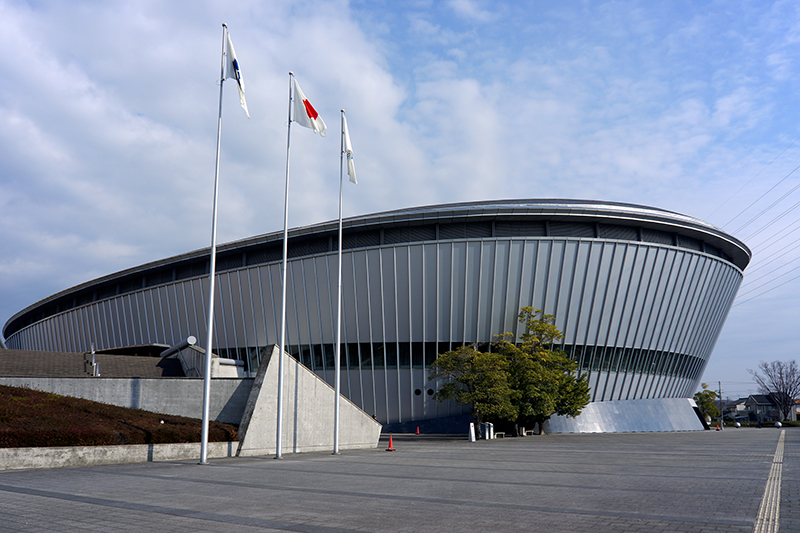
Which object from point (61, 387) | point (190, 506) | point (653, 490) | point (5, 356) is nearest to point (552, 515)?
point (653, 490)

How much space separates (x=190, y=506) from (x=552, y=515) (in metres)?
6.19

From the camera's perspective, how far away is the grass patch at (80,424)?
16219mm

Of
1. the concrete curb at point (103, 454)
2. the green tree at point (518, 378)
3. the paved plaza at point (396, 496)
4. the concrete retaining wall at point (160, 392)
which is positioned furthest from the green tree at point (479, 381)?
the concrete curb at point (103, 454)

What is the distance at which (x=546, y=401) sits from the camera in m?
36.7

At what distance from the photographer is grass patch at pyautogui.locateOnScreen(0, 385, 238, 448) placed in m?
16.2

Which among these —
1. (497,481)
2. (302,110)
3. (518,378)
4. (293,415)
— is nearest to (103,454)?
(293,415)

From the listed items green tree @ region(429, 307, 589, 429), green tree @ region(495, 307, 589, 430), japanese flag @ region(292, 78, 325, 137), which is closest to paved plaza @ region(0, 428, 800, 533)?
japanese flag @ region(292, 78, 325, 137)

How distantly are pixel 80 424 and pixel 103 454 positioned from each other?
124 centimetres

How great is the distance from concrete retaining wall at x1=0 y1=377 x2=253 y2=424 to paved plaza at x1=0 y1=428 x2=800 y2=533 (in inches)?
171

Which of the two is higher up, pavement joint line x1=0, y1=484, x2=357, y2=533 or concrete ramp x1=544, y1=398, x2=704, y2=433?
pavement joint line x1=0, y1=484, x2=357, y2=533

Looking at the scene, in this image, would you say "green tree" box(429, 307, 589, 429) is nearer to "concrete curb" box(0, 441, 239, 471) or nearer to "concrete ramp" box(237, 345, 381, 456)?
"concrete ramp" box(237, 345, 381, 456)

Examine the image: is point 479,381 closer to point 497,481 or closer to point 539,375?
point 539,375

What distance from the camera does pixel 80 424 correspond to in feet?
58.2

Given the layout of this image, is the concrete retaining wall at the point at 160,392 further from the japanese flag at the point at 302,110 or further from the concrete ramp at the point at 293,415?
the japanese flag at the point at 302,110
